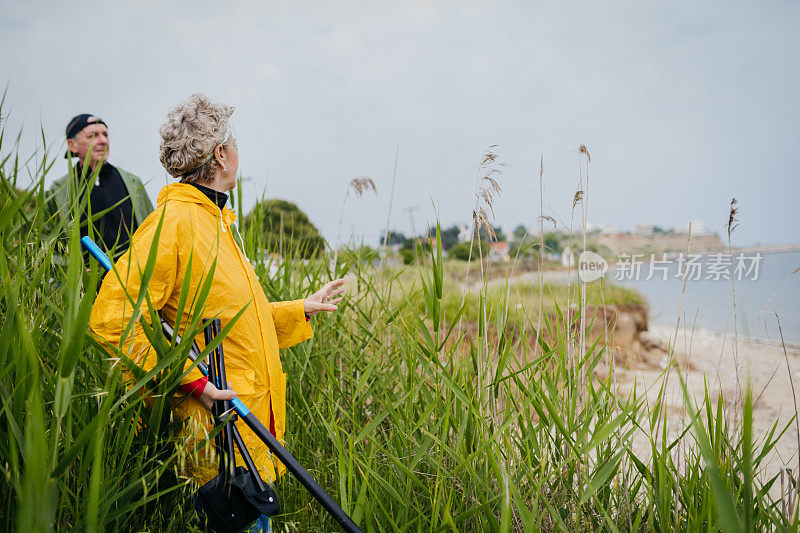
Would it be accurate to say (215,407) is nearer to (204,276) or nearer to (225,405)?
(225,405)

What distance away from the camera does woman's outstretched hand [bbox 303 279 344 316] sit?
1.63 meters

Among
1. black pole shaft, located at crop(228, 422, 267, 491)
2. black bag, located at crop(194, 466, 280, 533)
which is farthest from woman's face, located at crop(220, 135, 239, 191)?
black bag, located at crop(194, 466, 280, 533)

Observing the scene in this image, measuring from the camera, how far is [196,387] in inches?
47.8

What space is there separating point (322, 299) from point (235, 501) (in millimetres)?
687

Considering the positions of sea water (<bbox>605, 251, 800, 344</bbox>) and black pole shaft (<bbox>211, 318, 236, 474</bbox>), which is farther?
sea water (<bbox>605, 251, 800, 344</bbox>)

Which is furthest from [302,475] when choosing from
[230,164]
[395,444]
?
[230,164]

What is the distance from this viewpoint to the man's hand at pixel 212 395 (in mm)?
1196

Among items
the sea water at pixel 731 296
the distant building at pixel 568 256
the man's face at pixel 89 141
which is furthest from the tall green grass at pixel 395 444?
the man's face at pixel 89 141

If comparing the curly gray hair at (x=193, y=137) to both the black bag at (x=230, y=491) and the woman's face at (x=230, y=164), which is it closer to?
the woman's face at (x=230, y=164)

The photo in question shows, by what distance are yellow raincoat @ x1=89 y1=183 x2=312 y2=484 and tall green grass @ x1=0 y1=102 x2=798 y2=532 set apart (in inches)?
2.6

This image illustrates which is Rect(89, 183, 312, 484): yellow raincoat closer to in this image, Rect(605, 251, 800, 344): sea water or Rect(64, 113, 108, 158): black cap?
Rect(605, 251, 800, 344): sea water

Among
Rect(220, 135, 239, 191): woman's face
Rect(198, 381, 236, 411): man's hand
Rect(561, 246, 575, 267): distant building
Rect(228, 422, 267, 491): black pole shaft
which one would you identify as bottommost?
Rect(228, 422, 267, 491): black pole shaft

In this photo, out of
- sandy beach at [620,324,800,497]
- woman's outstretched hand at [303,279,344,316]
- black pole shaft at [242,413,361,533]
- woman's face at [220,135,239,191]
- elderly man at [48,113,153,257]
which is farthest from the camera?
elderly man at [48,113,153,257]

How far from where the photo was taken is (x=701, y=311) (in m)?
1.78
